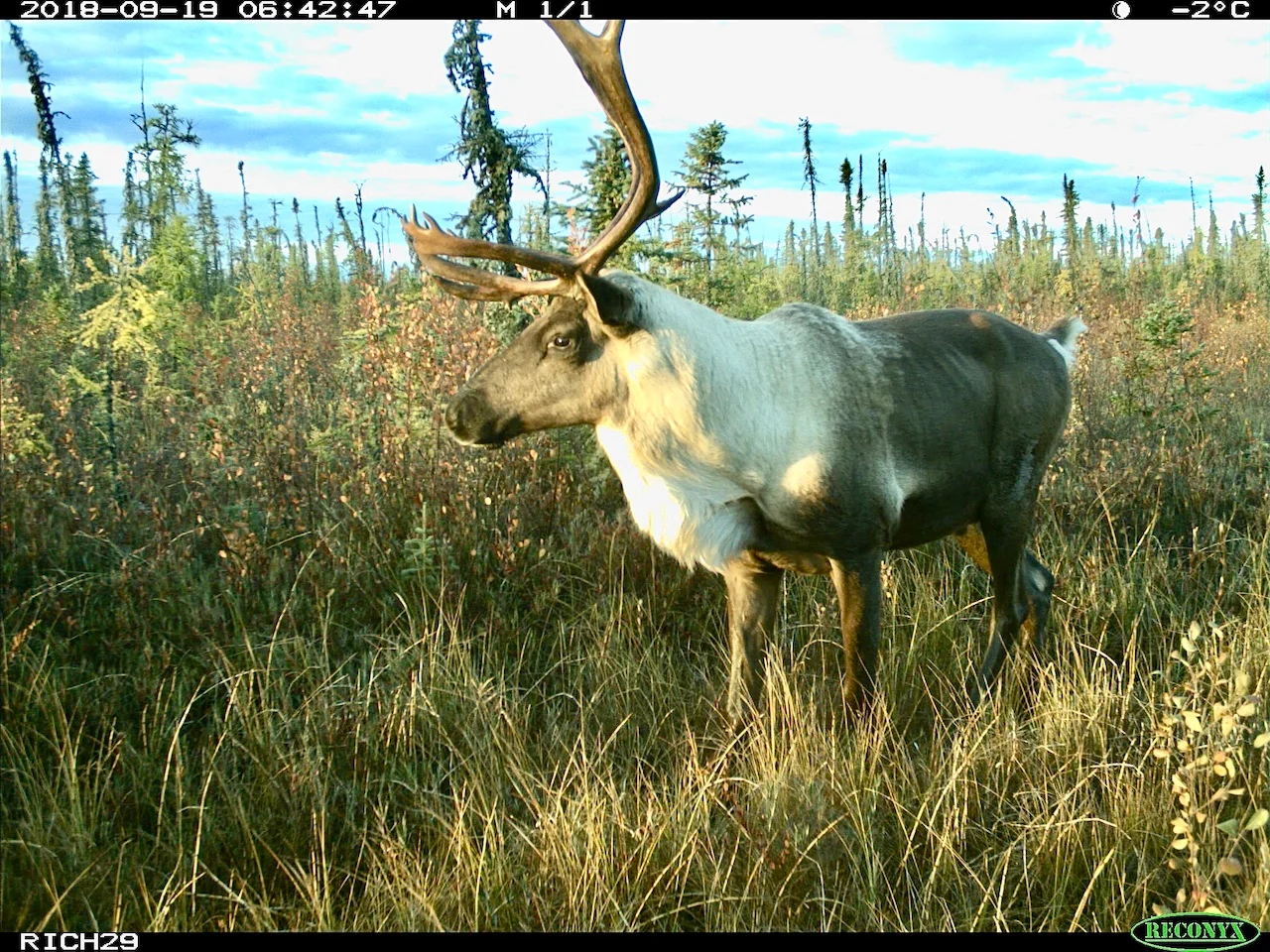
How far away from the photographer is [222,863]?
120 inches

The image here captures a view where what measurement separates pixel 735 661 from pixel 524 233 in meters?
6.28

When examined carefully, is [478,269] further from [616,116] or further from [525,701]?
[525,701]

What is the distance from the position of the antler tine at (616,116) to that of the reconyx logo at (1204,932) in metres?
2.74

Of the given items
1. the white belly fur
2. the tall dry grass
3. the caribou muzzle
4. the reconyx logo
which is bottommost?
the reconyx logo

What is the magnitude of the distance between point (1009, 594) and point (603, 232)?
2.49 meters

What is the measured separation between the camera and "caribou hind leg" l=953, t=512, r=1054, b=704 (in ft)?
14.6

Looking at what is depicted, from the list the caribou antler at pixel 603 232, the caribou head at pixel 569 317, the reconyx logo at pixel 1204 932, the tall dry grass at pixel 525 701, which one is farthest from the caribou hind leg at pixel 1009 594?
the caribou antler at pixel 603 232

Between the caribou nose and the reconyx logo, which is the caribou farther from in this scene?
the reconyx logo

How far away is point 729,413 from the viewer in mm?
3691

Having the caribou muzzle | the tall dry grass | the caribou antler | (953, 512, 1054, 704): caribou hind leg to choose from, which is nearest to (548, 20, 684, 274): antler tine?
the caribou antler

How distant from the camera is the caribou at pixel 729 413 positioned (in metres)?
3.63

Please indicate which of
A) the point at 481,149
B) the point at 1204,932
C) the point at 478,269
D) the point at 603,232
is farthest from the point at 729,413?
the point at 481,149

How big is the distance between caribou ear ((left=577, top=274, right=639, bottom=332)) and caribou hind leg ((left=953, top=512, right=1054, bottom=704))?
6.63ft

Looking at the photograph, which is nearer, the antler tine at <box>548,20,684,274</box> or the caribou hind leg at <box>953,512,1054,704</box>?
the antler tine at <box>548,20,684,274</box>
